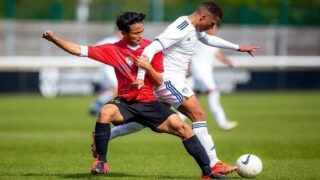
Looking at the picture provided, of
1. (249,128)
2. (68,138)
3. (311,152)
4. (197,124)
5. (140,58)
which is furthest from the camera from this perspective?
(249,128)

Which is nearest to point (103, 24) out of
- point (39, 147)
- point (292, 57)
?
point (292, 57)

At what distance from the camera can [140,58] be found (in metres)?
10.3

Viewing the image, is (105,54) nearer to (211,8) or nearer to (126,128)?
(126,128)

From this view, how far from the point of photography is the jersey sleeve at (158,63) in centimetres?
1082

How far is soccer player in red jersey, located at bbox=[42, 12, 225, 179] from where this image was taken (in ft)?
34.5

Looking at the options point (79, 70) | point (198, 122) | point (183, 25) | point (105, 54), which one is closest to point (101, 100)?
point (79, 70)

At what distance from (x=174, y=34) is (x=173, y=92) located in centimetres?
84

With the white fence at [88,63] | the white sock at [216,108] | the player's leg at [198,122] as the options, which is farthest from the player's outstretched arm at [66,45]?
the white fence at [88,63]

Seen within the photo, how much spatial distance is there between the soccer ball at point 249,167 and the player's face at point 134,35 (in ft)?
6.80

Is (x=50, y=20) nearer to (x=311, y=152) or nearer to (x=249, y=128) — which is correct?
(x=249, y=128)

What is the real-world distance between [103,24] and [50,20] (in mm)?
2429

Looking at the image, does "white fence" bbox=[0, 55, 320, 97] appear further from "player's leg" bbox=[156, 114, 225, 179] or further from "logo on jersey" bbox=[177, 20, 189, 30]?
"player's leg" bbox=[156, 114, 225, 179]

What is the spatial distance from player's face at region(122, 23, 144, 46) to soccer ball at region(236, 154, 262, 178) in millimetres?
2071

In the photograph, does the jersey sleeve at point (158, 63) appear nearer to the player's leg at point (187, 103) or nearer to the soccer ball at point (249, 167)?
the player's leg at point (187, 103)
